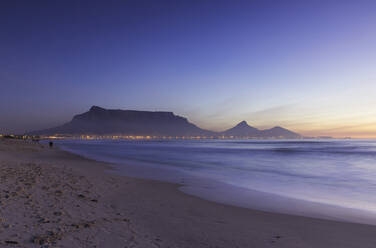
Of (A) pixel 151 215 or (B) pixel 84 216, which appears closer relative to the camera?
(B) pixel 84 216

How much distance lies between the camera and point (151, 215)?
6.29 m

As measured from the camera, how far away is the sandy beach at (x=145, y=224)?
452 centimetres

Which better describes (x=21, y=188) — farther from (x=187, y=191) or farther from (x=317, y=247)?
(x=317, y=247)

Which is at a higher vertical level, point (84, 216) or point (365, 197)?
point (84, 216)

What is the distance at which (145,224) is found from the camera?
5.51m

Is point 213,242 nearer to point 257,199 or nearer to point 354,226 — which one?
point 354,226

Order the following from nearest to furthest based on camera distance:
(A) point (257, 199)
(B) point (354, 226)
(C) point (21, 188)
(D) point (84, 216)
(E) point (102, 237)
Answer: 1. (E) point (102, 237)
2. (D) point (84, 216)
3. (B) point (354, 226)
4. (C) point (21, 188)
5. (A) point (257, 199)

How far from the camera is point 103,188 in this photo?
9.51 meters

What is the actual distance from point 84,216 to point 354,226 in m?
6.31

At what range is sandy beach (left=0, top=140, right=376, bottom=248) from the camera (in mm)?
4516

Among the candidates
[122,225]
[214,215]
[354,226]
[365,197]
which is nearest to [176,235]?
[122,225]

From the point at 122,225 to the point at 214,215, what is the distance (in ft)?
8.11

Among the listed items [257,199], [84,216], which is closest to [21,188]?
Result: [84,216]

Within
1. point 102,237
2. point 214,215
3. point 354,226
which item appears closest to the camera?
point 102,237
